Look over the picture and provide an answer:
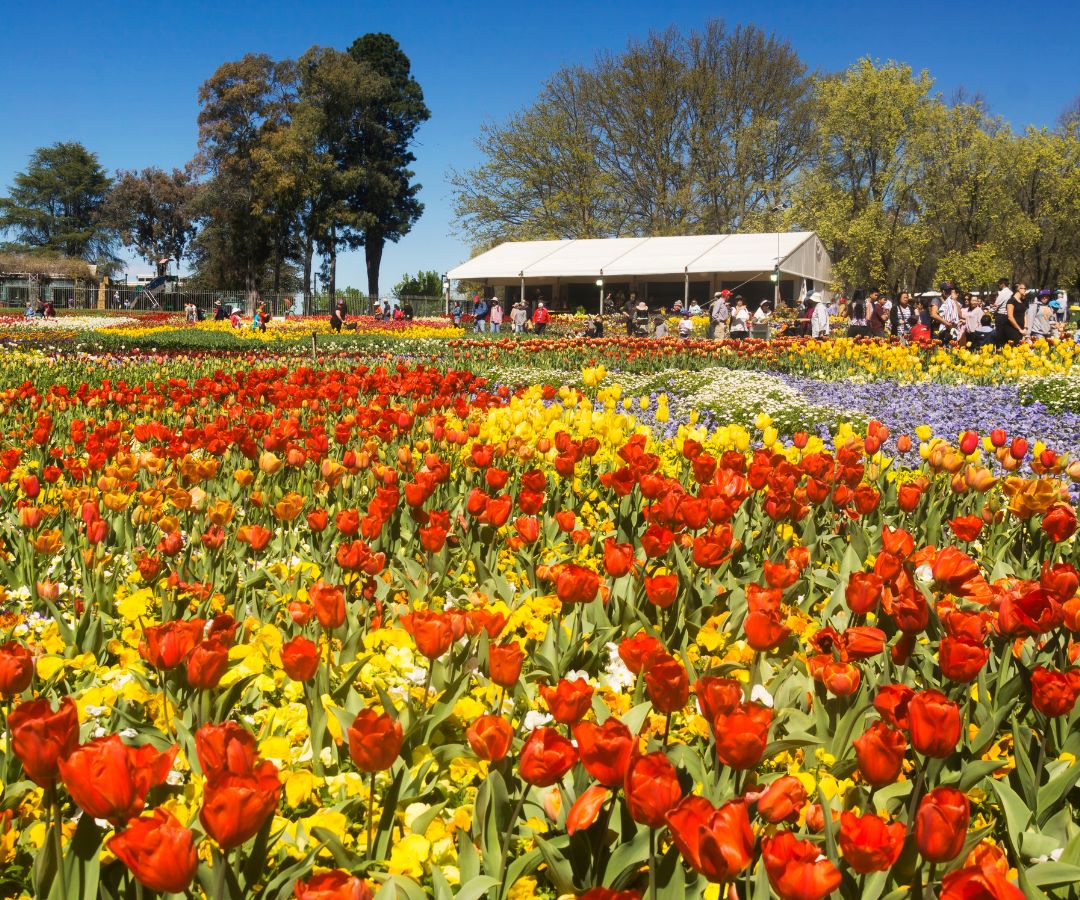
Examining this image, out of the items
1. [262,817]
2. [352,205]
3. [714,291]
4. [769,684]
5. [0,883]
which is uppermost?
[352,205]

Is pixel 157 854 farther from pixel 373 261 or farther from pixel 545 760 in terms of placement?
pixel 373 261

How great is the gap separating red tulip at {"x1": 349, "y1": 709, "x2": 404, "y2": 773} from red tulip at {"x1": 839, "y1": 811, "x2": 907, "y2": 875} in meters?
0.68

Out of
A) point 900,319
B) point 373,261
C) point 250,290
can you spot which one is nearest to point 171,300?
point 250,290

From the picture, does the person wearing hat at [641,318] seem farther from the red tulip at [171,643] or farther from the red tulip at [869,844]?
the red tulip at [869,844]

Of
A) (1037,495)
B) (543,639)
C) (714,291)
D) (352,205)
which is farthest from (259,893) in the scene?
(352,205)

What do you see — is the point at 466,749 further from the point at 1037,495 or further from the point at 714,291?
the point at 714,291

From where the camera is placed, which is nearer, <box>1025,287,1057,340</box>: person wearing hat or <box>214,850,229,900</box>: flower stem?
<box>214,850,229,900</box>: flower stem

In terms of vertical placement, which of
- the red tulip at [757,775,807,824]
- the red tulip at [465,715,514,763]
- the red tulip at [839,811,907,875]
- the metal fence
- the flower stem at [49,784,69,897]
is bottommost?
the flower stem at [49,784,69,897]

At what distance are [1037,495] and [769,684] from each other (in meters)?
1.38

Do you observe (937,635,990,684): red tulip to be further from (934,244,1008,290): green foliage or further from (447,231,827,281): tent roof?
(934,244,1008,290): green foliage

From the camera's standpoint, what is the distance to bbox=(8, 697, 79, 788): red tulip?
1.32 meters

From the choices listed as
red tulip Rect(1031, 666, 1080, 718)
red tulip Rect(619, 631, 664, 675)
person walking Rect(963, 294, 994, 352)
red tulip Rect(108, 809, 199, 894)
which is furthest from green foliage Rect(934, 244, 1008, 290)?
red tulip Rect(108, 809, 199, 894)

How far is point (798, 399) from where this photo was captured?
9406 millimetres

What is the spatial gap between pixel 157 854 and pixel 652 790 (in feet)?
2.13
